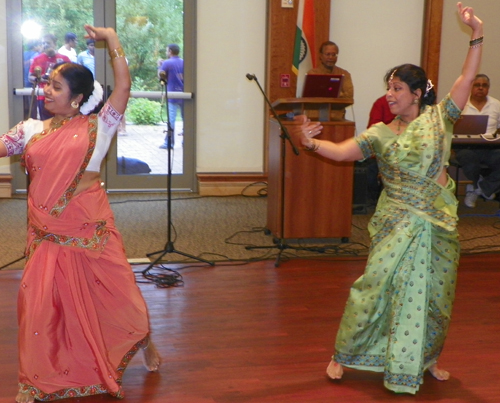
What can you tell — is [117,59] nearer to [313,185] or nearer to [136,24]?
[313,185]

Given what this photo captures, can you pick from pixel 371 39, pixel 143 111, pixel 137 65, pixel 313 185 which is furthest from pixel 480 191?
pixel 137 65

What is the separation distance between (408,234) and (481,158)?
15.3 feet

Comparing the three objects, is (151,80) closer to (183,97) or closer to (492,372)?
(183,97)

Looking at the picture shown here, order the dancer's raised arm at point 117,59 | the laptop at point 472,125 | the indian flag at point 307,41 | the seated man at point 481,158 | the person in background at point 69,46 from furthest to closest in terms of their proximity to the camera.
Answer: the person in background at point 69,46 < the indian flag at point 307,41 < the seated man at point 481,158 < the laptop at point 472,125 < the dancer's raised arm at point 117,59

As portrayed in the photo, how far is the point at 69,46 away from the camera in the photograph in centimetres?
745

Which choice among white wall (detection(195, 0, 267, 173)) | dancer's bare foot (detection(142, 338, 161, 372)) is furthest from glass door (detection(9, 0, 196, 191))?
dancer's bare foot (detection(142, 338, 161, 372))

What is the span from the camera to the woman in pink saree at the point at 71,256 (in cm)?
280

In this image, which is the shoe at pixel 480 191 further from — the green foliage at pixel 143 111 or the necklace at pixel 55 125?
the necklace at pixel 55 125

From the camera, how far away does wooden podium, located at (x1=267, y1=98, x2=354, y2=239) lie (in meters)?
5.48

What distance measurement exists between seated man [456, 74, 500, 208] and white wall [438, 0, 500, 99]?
785 mm

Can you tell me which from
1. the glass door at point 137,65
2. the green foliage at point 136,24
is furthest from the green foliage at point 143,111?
the green foliage at point 136,24

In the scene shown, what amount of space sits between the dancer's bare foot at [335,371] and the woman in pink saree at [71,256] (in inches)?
35.0

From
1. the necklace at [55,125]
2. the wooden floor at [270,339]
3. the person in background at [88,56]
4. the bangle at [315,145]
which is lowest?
the wooden floor at [270,339]

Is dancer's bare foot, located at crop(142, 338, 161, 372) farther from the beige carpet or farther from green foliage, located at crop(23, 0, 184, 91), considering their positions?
green foliage, located at crop(23, 0, 184, 91)
